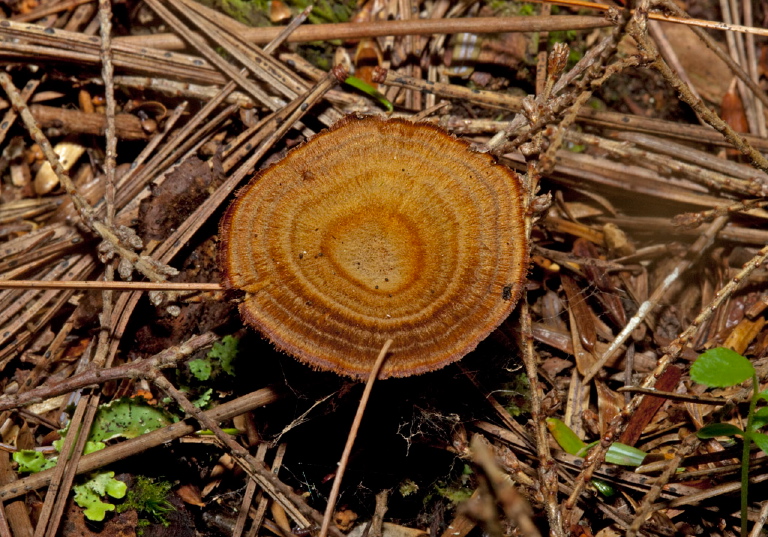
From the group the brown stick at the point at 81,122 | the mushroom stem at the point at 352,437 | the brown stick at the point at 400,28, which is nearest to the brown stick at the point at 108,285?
the mushroom stem at the point at 352,437

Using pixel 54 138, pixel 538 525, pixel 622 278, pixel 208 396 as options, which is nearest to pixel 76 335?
pixel 208 396

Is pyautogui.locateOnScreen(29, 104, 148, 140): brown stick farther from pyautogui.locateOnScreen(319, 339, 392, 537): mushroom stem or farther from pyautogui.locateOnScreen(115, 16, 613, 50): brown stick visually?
pyautogui.locateOnScreen(319, 339, 392, 537): mushroom stem

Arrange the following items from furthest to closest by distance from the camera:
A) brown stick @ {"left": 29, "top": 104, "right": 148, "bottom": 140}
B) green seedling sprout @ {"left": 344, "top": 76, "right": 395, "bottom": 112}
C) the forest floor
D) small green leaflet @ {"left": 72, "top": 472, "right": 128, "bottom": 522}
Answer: brown stick @ {"left": 29, "top": 104, "right": 148, "bottom": 140}, green seedling sprout @ {"left": 344, "top": 76, "right": 395, "bottom": 112}, small green leaflet @ {"left": 72, "top": 472, "right": 128, "bottom": 522}, the forest floor

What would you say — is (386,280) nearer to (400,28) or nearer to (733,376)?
(733,376)

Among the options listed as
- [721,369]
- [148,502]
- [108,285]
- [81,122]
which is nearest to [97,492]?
[148,502]

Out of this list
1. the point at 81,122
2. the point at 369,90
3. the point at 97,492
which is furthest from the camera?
the point at 81,122

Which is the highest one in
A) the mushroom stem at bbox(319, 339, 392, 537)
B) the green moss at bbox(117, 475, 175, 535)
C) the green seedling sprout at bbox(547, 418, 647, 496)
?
the mushroom stem at bbox(319, 339, 392, 537)

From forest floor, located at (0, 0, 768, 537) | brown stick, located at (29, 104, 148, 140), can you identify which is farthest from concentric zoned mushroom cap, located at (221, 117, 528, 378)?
brown stick, located at (29, 104, 148, 140)

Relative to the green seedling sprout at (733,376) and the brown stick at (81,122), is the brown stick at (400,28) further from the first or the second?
the green seedling sprout at (733,376)
